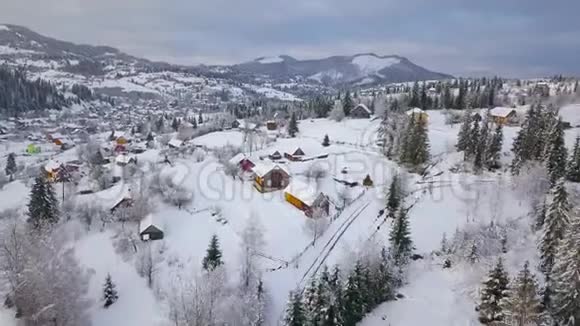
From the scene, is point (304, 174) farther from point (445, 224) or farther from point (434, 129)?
point (434, 129)

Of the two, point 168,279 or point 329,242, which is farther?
point 329,242

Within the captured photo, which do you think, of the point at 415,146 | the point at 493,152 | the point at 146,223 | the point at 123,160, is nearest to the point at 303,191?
the point at 146,223

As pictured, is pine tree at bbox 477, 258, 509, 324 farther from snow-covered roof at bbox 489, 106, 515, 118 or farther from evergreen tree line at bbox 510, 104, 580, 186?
snow-covered roof at bbox 489, 106, 515, 118

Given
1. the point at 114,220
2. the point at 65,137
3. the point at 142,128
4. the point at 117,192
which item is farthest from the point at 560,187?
the point at 65,137

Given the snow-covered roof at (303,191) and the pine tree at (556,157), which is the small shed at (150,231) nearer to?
the snow-covered roof at (303,191)

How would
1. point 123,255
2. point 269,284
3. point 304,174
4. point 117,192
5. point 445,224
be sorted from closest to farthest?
point 269,284
point 123,255
point 445,224
point 117,192
point 304,174

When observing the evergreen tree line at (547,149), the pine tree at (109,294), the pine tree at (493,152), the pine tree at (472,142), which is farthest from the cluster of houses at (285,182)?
the evergreen tree line at (547,149)
